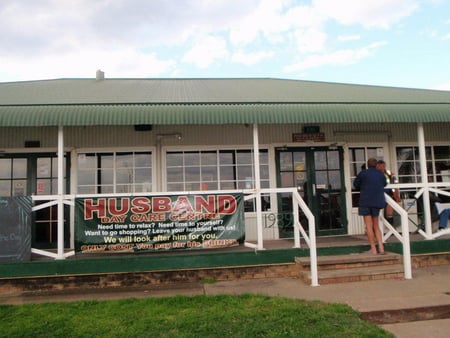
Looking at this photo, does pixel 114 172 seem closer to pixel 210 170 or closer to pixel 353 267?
pixel 210 170

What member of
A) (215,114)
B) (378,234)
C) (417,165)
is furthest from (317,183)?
(215,114)

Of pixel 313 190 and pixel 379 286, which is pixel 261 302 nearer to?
pixel 379 286

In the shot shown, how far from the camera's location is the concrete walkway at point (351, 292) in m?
4.81

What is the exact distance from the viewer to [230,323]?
14.4 ft

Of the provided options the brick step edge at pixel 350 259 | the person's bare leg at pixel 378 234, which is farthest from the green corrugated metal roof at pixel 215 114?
the brick step edge at pixel 350 259

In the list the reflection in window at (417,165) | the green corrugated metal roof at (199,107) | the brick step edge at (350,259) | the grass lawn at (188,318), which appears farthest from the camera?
the reflection in window at (417,165)

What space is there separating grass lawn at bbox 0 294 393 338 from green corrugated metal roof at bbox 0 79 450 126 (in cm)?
300

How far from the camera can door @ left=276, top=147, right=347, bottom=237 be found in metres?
8.88

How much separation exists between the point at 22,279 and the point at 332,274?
16.6 feet

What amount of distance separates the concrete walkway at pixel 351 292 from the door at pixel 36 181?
97.6 inches

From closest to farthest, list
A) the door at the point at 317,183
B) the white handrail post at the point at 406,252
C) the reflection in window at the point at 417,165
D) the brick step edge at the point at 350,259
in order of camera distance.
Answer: the white handrail post at the point at 406,252 < the brick step edge at the point at 350,259 < the door at the point at 317,183 < the reflection in window at the point at 417,165

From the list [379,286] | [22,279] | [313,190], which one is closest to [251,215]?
[313,190]

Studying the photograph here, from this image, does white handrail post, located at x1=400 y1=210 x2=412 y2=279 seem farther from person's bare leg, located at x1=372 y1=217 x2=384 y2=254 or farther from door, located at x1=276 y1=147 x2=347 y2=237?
door, located at x1=276 y1=147 x2=347 y2=237

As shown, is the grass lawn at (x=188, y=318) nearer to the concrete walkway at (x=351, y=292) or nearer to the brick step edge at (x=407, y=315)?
the brick step edge at (x=407, y=315)
